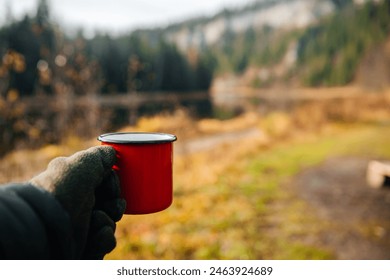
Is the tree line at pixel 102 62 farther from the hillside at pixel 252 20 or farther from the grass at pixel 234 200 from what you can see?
the hillside at pixel 252 20

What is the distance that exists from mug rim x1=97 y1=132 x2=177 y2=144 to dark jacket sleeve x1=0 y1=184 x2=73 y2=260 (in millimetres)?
362

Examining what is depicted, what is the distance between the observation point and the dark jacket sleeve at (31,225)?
0.85m

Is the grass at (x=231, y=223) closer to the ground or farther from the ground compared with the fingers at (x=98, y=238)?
closer to the ground

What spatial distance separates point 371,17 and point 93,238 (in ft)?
216

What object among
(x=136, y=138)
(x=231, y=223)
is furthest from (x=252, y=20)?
(x=136, y=138)

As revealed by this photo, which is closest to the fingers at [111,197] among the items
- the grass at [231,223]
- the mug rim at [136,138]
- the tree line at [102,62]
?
the mug rim at [136,138]

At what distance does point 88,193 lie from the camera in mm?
1030

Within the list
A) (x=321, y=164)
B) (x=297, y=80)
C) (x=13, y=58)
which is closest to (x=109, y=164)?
(x=13, y=58)

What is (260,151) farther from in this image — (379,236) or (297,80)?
(297,80)

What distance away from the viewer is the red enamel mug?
1222 millimetres

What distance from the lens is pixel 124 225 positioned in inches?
177

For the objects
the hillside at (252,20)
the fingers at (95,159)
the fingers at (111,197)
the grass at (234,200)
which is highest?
the hillside at (252,20)

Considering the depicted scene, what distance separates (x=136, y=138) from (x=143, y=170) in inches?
8.0

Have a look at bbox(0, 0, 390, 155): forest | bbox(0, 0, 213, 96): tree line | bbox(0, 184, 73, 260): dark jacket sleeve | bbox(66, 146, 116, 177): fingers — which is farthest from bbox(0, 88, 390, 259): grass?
bbox(0, 184, 73, 260): dark jacket sleeve
